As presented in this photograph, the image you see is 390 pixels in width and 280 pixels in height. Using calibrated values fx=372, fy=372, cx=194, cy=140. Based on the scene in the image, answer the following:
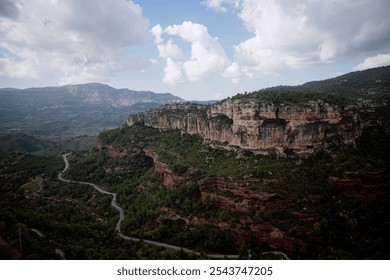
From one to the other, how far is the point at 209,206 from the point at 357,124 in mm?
26635

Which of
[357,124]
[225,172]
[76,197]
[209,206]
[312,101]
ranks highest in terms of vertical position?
[312,101]

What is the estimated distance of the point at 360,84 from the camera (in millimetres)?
112438

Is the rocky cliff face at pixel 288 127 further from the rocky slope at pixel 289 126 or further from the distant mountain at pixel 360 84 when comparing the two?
the distant mountain at pixel 360 84

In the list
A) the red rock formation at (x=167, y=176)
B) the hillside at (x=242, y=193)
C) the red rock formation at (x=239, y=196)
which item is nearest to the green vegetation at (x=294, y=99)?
the hillside at (x=242, y=193)

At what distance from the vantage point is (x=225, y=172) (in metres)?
53.3

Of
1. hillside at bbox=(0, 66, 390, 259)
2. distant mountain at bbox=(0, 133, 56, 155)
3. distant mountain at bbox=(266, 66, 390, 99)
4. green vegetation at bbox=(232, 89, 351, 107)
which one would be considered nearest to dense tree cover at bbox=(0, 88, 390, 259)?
hillside at bbox=(0, 66, 390, 259)

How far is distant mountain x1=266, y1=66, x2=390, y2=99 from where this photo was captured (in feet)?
335

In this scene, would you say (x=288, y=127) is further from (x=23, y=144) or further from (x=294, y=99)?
(x=23, y=144)

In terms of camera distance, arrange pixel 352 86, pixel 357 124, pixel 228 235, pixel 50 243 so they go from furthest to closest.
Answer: pixel 352 86
pixel 357 124
pixel 228 235
pixel 50 243

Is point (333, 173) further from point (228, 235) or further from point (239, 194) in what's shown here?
point (228, 235)

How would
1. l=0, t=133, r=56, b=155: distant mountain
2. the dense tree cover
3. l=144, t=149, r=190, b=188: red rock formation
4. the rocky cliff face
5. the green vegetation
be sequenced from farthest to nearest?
l=0, t=133, r=56, b=155: distant mountain
l=144, t=149, r=190, b=188: red rock formation
the green vegetation
the rocky cliff face
the dense tree cover

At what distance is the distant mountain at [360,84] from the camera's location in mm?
102062

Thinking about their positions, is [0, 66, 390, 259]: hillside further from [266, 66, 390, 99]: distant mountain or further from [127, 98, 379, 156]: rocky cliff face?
[266, 66, 390, 99]: distant mountain

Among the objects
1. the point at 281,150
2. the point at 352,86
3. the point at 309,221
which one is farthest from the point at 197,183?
the point at 352,86
